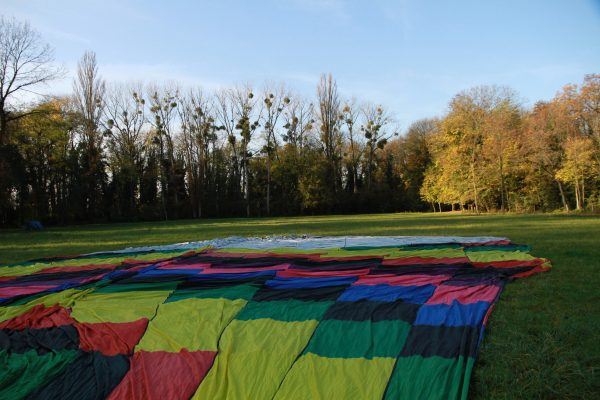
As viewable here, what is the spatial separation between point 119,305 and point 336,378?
294 centimetres

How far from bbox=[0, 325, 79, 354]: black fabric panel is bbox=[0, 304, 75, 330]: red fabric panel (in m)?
0.10

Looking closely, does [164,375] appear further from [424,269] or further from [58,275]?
[58,275]

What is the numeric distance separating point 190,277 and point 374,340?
10.8 ft

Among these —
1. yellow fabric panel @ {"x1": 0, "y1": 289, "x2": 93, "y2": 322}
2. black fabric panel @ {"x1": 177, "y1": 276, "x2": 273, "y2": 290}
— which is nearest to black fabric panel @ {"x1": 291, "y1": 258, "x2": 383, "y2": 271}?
black fabric panel @ {"x1": 177, "y1": 276, "x2": 273, "y2": 290}

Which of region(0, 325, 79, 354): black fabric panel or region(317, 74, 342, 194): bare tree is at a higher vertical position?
region(317, 74, 342, 194): bare tree

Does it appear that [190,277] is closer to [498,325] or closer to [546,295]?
[498,325]

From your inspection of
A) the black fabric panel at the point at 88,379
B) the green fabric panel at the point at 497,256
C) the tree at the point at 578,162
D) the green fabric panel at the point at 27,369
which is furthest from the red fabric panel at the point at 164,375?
the tree at the point at 578,162

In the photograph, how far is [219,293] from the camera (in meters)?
4.98

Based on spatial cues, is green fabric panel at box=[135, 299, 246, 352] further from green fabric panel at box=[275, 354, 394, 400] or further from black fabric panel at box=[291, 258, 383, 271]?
black fabric panel at box=[291, 258, 383, 271]

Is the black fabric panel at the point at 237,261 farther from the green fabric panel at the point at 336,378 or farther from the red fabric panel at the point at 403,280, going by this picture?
the green fabric panel at the point at 336,378

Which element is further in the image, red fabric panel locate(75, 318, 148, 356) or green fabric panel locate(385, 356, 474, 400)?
red fabric panel locate(75, 318, 148, 356)

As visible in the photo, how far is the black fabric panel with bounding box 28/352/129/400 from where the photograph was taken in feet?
9.58

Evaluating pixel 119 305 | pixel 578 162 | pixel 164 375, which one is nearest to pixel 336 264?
pixel 119 305

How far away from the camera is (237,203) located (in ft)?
120
